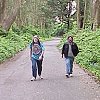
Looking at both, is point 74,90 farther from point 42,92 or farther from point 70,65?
point 70,65

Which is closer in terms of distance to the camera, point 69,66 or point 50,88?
point 50,88

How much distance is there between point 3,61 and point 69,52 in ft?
27.8

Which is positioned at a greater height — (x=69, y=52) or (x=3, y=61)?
(x=69, y=52)

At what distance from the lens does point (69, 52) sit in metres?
14.8

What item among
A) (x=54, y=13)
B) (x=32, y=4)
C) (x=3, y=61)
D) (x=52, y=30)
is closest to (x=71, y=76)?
(x=3, y=61)

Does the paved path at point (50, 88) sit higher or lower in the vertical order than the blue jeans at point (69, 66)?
lower

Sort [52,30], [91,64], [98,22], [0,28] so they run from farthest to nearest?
[52,30] < [0,28] < [98,22] < [91,64]

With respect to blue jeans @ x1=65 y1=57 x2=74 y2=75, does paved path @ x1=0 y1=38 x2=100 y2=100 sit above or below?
below

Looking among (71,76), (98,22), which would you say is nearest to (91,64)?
(71,76)

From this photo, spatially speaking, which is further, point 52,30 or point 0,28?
point 52,30

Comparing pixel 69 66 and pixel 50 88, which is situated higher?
pixel 69 66

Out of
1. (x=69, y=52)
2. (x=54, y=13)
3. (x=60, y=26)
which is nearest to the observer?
(x=69, y=52)

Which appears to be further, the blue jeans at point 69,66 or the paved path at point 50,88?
the blue jeans at point 69,66

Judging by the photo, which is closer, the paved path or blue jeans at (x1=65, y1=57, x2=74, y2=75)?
the paved path
